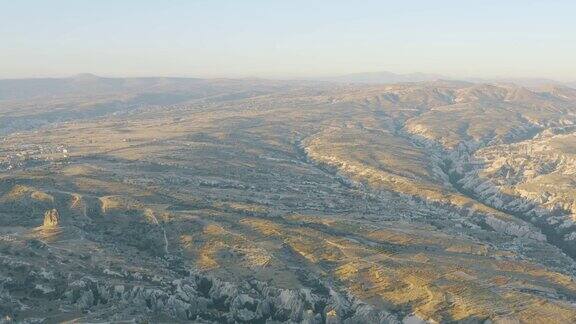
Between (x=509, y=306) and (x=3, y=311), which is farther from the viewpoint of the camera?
(x=509, y=306)

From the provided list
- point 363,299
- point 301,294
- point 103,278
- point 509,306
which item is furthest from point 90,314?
point 509,306

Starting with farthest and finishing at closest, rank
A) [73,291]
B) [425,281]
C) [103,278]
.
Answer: [425,281] < [103,278] < [73,291]

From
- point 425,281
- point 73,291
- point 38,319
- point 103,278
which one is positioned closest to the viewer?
point 38,319

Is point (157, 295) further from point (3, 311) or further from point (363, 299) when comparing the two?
point (363, 299)

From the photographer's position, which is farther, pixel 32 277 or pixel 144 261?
pixel 144 261

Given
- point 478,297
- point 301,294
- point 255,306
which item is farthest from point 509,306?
point 255,306

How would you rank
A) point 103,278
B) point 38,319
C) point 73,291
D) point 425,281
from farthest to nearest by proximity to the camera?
point 425,281, point 103,278, point 73,291, point 38,319

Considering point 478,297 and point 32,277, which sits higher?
point 32,277

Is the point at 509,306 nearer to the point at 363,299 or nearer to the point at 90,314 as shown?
the point at 363,299
